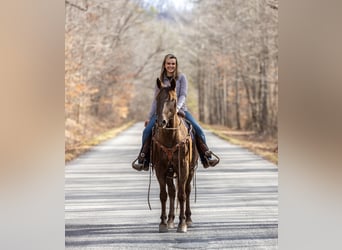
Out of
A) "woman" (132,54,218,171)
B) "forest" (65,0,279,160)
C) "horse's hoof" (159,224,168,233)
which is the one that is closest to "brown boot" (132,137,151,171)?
"woman" (132,54,218,171)

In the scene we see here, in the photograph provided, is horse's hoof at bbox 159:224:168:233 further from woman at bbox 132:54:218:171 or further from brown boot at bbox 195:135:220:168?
brown boot at bbox 195:135:220:168

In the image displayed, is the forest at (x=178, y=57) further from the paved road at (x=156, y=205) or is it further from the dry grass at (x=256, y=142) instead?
the paved road at (x=156, y=205)

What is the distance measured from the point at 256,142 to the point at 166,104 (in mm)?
6687

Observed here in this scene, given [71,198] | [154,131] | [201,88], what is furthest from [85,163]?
[201,88]

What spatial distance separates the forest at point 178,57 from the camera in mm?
10398

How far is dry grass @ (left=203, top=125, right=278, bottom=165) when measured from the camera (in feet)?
28.6

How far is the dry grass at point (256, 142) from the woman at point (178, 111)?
3.89 metres

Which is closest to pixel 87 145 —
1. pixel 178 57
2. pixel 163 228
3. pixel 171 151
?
pixel 178 57

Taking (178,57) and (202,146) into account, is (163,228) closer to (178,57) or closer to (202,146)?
(202,146)

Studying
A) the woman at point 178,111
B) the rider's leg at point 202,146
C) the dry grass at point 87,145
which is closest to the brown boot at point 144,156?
the woman at point 178,111

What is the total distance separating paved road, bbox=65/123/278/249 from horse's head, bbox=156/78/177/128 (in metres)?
1.02

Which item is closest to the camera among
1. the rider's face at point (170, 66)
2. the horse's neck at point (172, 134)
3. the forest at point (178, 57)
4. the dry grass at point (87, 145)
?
the horse's neck at point (172, 134)
